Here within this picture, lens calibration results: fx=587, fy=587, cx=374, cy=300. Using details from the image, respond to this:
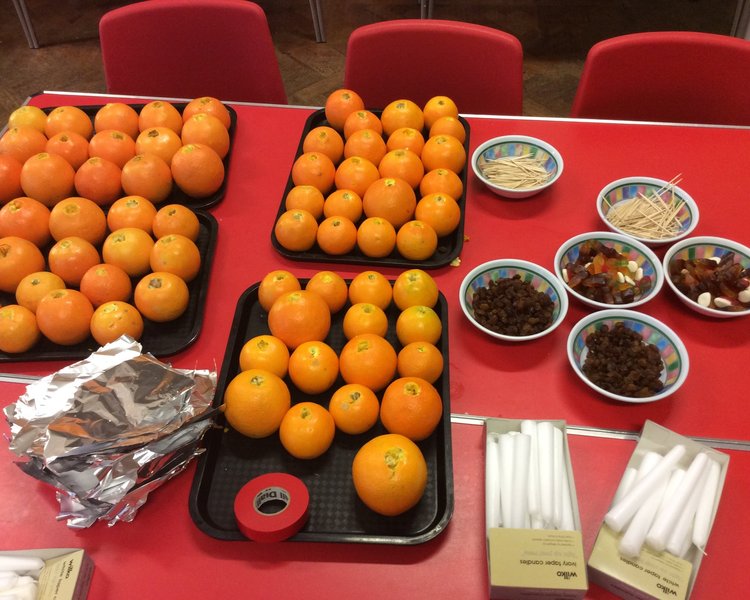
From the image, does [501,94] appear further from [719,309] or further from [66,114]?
[66,114]

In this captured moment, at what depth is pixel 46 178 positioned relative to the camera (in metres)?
1.34

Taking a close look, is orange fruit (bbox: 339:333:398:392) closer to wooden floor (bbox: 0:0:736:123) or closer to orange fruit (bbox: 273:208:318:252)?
orange fruit (bbox: 273:208:318:252)

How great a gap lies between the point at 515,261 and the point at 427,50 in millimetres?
831

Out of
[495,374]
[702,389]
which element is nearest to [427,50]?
[495,374]

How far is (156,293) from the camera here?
3.78 ft

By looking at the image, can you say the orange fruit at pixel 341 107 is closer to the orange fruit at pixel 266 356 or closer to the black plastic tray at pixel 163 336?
the black plastic tray at pixel 163 336

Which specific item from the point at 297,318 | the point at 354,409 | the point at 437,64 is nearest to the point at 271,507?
the point at 354,409

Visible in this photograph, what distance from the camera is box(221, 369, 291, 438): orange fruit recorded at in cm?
98

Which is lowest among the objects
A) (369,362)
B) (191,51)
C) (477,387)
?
(477,387)

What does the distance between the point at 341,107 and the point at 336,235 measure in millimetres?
463

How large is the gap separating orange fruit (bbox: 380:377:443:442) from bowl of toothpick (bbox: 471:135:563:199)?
63 cm

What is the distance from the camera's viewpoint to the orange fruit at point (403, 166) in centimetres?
135

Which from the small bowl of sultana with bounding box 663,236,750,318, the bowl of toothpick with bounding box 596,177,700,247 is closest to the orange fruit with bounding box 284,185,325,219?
the bowl of toothpick with bounding box 596,177,700,247

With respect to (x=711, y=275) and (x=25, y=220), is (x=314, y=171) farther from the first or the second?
(x=711, y=275)
